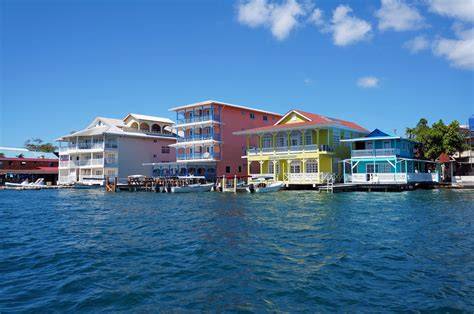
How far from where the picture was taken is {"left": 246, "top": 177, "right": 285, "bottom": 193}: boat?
125 ft

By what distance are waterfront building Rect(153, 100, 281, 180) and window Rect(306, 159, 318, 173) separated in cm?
1127

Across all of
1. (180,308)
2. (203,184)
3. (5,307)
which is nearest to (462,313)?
(180,308)

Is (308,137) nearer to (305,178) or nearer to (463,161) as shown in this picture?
(305,178)

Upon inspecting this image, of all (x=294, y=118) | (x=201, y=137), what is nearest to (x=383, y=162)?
(x=294, y=118)

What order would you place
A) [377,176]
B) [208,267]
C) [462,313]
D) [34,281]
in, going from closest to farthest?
[462,313] < [34,281] < [208,267] < [377,176]

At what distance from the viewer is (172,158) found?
59.8m

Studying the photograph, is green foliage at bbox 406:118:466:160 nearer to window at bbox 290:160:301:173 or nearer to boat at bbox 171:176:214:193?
window at bbox 290:160:301:173

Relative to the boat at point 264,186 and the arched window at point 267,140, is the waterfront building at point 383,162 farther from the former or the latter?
the arched window at point 267,140

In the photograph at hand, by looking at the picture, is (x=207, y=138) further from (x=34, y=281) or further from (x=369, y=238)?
(x=34, y=281)

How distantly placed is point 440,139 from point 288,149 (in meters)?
15.0

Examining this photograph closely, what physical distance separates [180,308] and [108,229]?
10302 mm

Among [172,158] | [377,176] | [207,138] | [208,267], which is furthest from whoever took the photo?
[172,158]

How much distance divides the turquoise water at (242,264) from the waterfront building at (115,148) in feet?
117

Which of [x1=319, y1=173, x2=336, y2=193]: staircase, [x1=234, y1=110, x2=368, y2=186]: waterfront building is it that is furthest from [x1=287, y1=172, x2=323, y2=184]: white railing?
[x1=319, y1=173, x2=336, y2=193]: staircase
